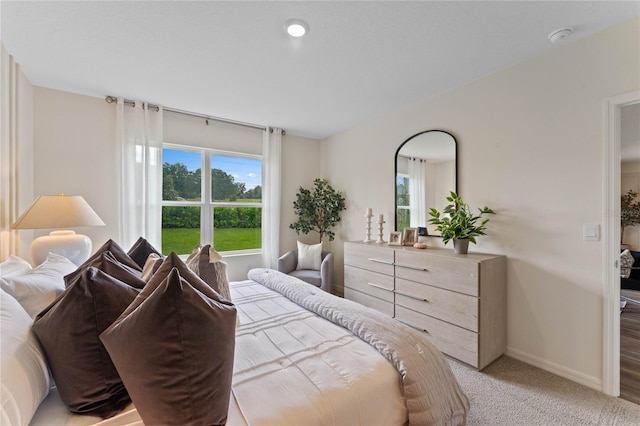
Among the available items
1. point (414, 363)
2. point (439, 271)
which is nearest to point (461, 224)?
point (439, 271)

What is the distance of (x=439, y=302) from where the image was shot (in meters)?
2.32

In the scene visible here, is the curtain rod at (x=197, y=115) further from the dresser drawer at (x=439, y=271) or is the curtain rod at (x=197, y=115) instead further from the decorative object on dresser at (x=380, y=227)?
the dresser drawer at (x=439, y=271)

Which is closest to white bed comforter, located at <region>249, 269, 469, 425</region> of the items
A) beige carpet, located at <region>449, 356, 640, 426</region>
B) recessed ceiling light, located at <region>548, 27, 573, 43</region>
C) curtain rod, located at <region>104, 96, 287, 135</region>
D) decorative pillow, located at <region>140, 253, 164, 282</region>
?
beige carpet, located at <region>449, 356, 640, 426</region>

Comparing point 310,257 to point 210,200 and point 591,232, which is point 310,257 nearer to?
point 210,200

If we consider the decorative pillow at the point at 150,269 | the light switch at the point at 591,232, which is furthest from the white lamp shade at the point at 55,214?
the light switch at the point at 591,232

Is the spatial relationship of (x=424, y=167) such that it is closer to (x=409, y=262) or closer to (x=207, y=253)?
(x=409, y=262)

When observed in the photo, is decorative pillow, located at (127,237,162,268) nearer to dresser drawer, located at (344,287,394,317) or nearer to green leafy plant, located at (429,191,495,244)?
dresser drawer, located at (344,287,394,317)

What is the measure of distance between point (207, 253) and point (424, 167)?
2464 mm

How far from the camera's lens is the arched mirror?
111 inches

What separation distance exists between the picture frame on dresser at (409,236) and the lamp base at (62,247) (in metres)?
3.08

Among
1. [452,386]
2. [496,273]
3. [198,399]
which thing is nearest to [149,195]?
[198,399]

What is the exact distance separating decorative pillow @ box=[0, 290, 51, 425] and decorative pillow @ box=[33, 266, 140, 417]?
0.03 meters

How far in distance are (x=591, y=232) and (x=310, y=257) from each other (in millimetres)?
2839

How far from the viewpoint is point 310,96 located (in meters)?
2.93
